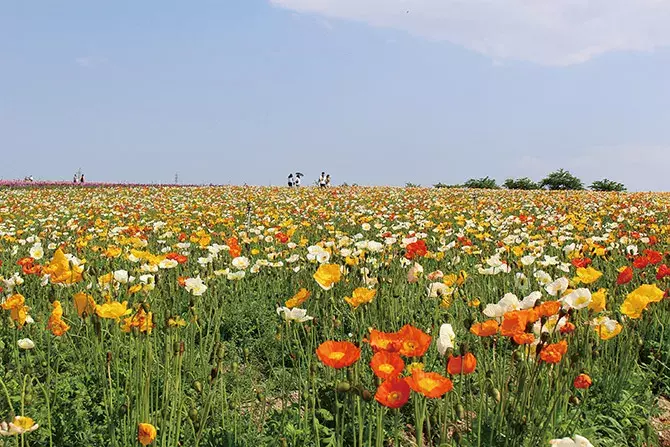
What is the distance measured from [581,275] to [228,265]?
319 cm

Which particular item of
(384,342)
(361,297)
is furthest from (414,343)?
(361,297)

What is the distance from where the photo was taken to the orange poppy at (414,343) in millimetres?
1877

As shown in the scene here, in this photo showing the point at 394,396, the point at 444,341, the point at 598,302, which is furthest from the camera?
the point at 598,302

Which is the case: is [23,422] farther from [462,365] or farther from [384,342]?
[462,365]

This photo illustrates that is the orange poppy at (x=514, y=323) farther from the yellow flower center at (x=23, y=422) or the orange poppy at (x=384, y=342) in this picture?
the yellow flower center at (x=23, y=422)

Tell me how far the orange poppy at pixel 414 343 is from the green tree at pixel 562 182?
3082 cm

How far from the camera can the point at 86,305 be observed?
2.78 metres

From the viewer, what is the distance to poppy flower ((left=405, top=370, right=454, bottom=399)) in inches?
66.2

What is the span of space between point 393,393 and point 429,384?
0.11m

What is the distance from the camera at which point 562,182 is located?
30984mm

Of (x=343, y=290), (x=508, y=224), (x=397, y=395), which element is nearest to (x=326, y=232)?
(x=508, y=224)

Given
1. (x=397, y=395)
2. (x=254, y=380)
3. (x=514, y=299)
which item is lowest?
(x=254, y=380)

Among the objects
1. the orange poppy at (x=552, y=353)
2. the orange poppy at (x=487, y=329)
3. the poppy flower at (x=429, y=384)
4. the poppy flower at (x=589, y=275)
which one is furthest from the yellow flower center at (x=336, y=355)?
the poppy flower at (x=589, y=275)

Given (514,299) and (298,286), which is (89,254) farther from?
(514,299)
